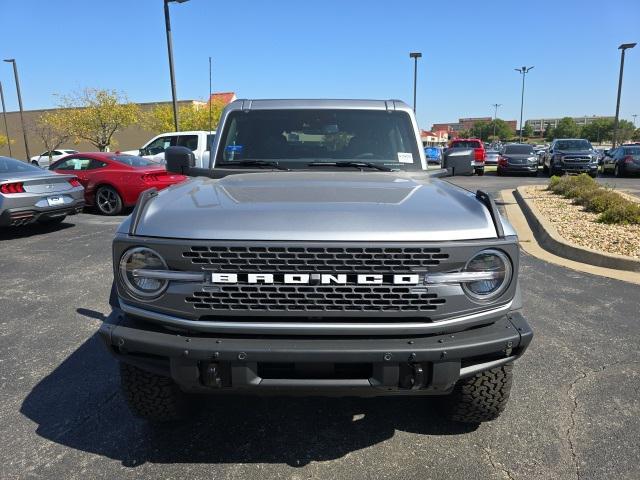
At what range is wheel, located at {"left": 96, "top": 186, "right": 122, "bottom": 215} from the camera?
36.0 ft

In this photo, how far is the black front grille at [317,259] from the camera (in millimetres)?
2213

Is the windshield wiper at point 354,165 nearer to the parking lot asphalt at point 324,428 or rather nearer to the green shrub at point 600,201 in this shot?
the parking lot asphalt at point 324,428

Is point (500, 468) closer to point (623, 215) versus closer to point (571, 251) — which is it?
point (571, 251)

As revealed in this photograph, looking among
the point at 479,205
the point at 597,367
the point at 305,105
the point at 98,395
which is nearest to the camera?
the point at 479,205

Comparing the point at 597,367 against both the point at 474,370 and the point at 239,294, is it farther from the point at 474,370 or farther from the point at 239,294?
the point at 239,294

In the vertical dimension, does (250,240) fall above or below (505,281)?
above

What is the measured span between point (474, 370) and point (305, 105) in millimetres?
2609

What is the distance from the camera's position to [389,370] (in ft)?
7.23

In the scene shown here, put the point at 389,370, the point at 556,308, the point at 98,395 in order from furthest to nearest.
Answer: the point at 556,308
the point at 98,395
the point at 389,370

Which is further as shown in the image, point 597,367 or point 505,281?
→ point 597,367

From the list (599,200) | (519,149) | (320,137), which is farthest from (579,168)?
(320,137)

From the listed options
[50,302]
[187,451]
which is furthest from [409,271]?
[50,302]

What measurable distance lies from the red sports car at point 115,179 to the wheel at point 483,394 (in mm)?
9141

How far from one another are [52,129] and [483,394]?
48.2 metres
